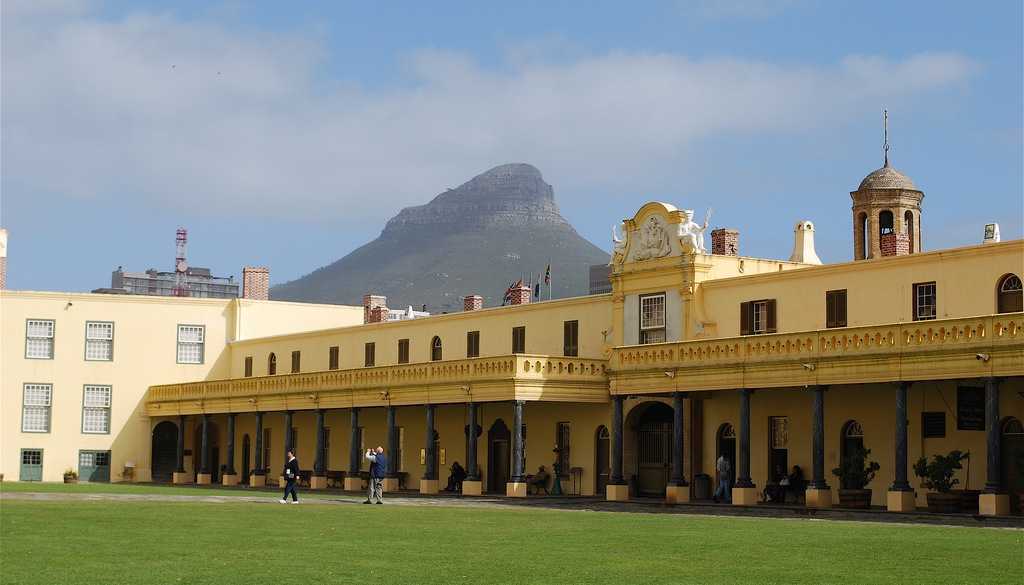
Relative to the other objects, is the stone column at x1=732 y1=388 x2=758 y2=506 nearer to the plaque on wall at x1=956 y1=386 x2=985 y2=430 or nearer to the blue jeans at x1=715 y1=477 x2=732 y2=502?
the blue jeans at x1=715 y1=477 x2=732 y2=502

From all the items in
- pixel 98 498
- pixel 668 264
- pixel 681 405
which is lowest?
pixel 98 498

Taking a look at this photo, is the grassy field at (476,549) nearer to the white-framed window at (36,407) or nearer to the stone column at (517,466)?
the stone column at (517,466)

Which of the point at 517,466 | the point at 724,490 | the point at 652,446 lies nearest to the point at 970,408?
the point at 724,490

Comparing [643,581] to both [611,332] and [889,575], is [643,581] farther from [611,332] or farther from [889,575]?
[611,332]

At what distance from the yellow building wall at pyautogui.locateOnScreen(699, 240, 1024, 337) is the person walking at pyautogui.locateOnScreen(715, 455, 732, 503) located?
3883mm

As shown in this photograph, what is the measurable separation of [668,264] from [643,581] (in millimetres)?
29320

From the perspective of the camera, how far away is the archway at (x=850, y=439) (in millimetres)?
39594

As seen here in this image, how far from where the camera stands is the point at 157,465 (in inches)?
2714

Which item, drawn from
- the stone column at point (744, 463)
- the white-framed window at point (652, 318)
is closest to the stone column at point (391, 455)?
the white-framed window at point (652, 318)

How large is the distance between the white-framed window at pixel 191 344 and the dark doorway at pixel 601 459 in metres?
26.6

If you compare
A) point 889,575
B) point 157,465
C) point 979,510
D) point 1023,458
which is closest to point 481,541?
point 889,575

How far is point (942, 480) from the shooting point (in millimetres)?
34375

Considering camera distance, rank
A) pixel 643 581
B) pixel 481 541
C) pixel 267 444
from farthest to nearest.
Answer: pixel 267 444 → pixel 481 541 → pixel 643 581

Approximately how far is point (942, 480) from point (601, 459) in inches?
606
